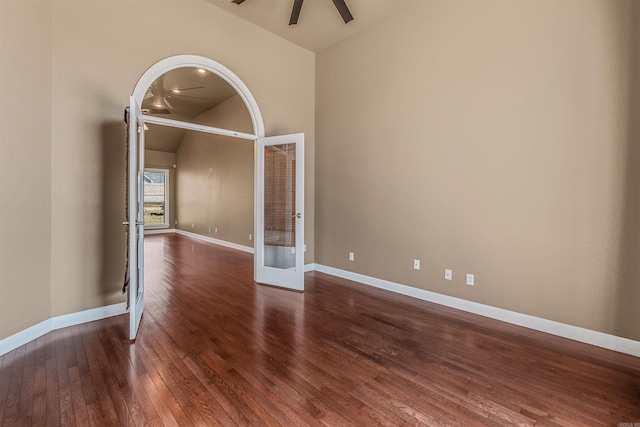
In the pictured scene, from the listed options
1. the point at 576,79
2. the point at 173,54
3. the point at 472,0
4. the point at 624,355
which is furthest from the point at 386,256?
the point at 173,54

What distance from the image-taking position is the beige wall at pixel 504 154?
2.47 meters

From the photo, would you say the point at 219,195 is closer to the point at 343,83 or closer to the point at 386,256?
the point at 343,83

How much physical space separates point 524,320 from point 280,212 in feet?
10.2

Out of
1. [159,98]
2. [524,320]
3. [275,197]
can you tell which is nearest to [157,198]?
[159,98]

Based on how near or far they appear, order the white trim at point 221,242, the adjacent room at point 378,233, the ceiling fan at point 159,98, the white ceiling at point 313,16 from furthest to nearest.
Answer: the white trim at point 221,242, the ceiling fan at point 159,98, the white ceiling at point 313,16, the adjacent room at point 378,233

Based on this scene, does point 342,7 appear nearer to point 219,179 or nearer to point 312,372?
point 312,372

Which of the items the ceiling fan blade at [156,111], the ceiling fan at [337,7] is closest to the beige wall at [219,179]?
the ceiling fan blade at [156,111]

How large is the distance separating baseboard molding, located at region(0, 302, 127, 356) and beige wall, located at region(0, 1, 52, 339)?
58 mm

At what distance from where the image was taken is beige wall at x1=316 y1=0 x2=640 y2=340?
97.1 inches

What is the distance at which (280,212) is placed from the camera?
4.25 meters

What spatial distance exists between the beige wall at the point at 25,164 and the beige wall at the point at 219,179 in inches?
162

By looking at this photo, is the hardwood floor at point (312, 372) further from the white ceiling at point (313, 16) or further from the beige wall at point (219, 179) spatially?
→ the beige wall at point (219, 179)

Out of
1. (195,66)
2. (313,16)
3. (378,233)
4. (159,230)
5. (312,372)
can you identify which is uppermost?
(313,16)

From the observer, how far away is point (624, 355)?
240 cm
